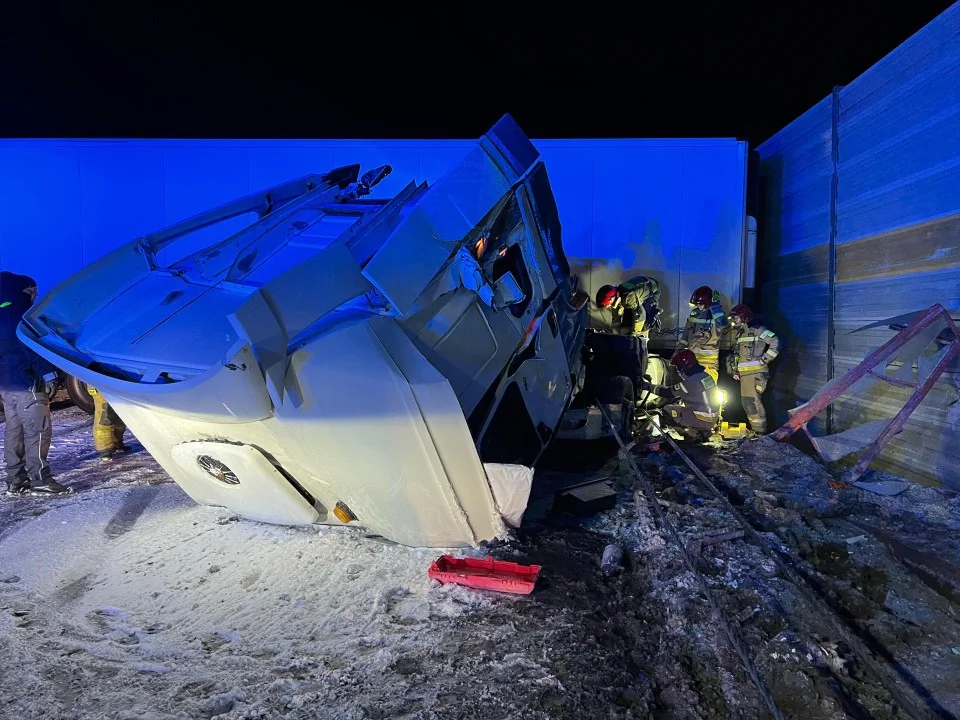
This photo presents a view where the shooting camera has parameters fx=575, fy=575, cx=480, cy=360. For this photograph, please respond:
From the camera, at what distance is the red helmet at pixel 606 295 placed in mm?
6574

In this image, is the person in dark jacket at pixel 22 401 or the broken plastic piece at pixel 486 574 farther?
the person in dark jacket at pixel 22 401

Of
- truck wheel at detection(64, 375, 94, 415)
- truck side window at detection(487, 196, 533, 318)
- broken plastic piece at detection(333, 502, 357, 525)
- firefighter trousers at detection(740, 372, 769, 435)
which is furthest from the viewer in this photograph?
firefighter trousers at detection(740, 372, 769, 435)

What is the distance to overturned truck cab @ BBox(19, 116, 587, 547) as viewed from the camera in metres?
2.31

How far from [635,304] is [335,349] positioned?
493cm

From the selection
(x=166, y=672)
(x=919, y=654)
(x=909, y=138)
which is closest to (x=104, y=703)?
(x=166, y=672)

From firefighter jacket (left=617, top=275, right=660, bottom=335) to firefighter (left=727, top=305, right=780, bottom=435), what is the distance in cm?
102

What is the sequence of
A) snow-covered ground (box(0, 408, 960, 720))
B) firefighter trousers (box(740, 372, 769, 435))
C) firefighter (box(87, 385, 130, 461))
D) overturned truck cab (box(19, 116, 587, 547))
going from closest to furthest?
1. snow-covered ground (box(0, 408, 960, 720))
2. overturned truck cab (box(19, 116, 587, 547))
3. firefighter (box(87, 385, 130, 461))
4. firefighter trousers (box(740, 372, 769, 435))

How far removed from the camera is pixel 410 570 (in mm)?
2988

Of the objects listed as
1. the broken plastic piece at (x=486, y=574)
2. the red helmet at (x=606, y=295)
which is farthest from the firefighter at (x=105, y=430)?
the red helmet at (x=606, y=295)

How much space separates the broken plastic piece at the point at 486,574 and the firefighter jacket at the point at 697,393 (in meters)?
4.10

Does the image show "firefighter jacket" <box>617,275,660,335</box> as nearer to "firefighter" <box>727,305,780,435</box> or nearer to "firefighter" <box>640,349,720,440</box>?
"firefighter" <box>640,349,720,440</box>

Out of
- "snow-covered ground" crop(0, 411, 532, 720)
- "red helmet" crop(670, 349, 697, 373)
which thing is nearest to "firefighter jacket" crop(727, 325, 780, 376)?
"red helmet" crop(670, 349, 697, 373)

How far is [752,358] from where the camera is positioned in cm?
667

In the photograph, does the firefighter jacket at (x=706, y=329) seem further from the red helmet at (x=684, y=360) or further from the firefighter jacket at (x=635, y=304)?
the firefighter jacket at (x=635, y=304)
